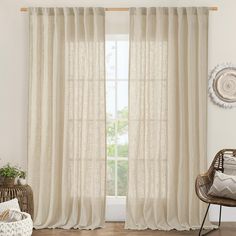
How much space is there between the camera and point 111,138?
16.0 feet

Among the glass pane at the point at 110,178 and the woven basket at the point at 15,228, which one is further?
the glass pane at the point at 110,178

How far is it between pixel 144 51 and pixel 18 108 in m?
1.48

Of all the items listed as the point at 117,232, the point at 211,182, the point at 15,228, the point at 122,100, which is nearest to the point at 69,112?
the point at 122,100

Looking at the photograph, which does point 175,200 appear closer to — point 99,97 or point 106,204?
point 106,204

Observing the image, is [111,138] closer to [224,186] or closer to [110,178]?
[110,178]

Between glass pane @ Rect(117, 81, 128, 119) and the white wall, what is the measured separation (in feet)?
2.88

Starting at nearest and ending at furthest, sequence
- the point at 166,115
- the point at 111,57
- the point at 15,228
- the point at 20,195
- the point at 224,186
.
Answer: the point at 15,228 < the point at 224,186 < the point at 20,195 < the point at 166,115 < the point at 111,57

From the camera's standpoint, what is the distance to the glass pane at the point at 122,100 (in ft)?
15.9

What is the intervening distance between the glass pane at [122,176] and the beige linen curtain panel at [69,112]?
1.26ft

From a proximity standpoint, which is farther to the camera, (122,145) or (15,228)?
(122,145)

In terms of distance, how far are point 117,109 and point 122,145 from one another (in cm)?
41

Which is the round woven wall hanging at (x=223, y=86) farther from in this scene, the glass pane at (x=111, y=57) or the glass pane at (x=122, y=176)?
the glass pane at (x=122, y=176)

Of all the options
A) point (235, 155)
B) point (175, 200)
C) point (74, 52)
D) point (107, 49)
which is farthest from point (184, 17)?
point (175, 200)

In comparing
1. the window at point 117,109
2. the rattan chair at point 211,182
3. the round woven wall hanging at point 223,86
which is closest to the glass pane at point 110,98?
the window at point 117,109
